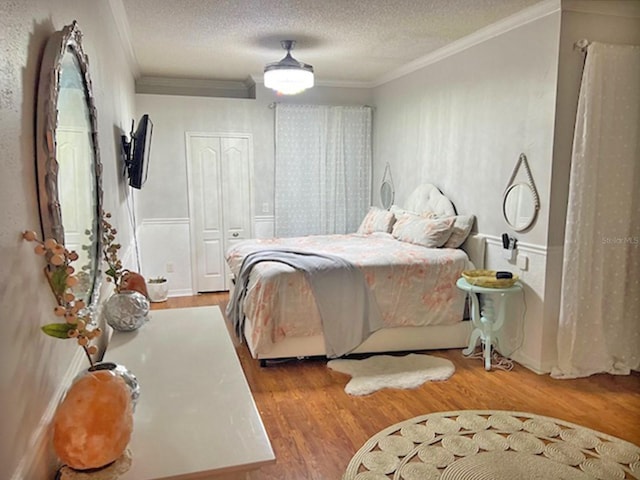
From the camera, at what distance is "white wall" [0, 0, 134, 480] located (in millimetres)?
871

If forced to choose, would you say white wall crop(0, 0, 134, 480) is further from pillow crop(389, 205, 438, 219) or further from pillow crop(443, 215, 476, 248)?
pillow crop(389, 205, 438, 219)

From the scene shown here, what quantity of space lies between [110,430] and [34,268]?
396 mm

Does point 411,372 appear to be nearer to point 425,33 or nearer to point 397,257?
point 397,257

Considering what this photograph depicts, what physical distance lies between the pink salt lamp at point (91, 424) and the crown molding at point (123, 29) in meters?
2.74

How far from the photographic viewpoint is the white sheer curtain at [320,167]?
5.86m

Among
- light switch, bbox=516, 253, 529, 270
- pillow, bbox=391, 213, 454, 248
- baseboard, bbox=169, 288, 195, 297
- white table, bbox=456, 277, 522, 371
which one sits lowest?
baseboard, bbox=169, 288, 195, 297

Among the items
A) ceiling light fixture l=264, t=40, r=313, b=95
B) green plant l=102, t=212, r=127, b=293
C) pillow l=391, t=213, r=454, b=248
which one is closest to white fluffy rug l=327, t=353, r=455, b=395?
pillow l=391, t=213, r=454, b=248

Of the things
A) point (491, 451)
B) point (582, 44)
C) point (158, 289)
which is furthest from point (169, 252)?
point (582, 44)

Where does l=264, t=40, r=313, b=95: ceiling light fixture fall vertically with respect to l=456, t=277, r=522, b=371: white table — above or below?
above

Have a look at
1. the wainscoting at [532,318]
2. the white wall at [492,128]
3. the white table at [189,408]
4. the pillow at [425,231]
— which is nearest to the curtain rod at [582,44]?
the white wall at [492,128]

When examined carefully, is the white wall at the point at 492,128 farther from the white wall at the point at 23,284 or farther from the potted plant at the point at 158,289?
the white wall at the point at 23,284

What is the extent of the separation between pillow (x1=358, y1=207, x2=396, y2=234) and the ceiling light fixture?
1.71 metres

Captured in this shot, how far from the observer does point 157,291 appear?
5.45m

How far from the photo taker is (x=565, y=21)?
316 centimetres
